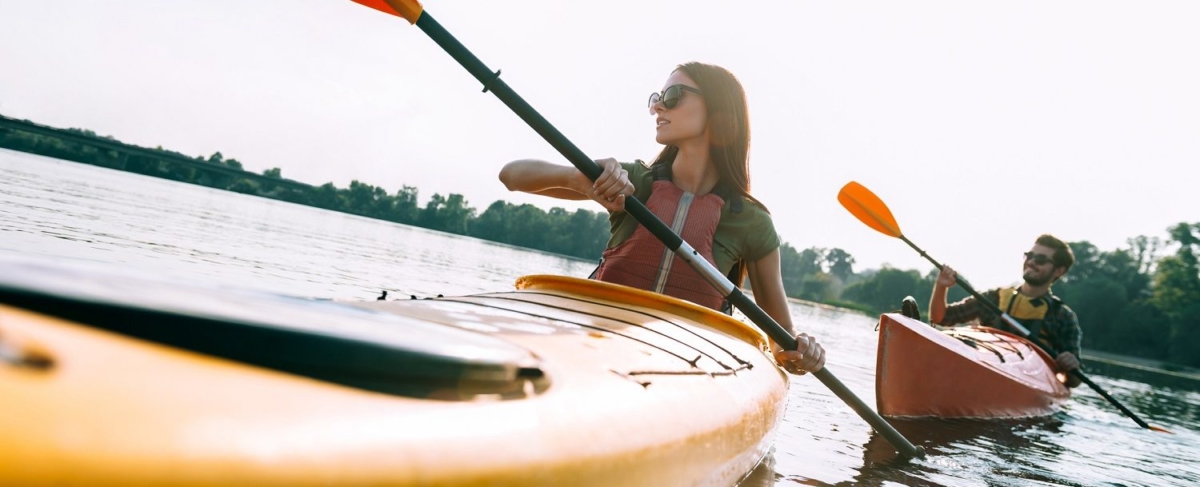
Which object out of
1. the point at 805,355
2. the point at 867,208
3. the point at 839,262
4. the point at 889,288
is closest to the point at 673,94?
the point at 805,355

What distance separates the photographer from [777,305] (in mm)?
4055

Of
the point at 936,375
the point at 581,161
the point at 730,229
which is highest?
the point at 581,161

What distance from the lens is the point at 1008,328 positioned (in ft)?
28.5

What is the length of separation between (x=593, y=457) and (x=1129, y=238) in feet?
265

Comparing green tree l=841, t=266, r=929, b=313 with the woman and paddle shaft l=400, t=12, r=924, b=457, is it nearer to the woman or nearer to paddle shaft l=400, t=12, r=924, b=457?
the woman

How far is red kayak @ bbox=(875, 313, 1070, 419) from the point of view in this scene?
6355 millimetres

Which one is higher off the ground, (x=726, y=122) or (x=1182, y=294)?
(x=1182, y=294)

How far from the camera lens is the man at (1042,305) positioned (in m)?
8.41

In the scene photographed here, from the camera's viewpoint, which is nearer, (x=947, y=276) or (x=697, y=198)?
(x=697, y=198)

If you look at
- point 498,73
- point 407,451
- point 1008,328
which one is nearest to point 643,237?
point 498,73

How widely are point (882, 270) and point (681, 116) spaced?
3195 inches

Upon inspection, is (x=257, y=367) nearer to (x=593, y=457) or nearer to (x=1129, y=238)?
(x=593, y=457)

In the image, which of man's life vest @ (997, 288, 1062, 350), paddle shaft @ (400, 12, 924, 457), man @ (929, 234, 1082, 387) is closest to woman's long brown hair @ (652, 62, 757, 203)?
paddle shaft @ (400, 12, 924, 457)

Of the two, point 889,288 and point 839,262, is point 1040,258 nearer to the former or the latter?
point 889,288
